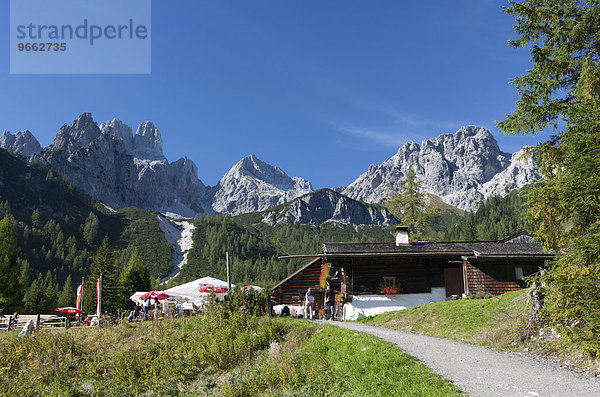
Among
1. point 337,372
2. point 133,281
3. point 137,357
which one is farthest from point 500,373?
point 133,281

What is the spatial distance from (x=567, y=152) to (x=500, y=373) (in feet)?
19.5

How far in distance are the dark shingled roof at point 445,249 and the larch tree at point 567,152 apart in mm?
15495

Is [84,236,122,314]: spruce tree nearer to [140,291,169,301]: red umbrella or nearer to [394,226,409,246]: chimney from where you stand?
[140,291,169,301]: red umbrella

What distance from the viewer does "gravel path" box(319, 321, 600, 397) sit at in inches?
324

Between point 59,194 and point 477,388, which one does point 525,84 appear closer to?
point 477,388

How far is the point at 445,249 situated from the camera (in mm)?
28328

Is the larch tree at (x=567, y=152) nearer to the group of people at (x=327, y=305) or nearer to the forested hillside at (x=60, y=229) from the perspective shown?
the group of people at (x=327, y=305)

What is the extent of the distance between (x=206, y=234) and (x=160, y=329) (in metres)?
178

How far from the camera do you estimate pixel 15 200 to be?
170 meters

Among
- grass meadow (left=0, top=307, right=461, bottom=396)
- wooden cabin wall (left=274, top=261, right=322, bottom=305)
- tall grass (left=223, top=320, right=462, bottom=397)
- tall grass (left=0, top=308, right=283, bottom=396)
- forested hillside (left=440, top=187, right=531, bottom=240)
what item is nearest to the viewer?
tall grass (left=223, top=320, right=462, bottom=397)

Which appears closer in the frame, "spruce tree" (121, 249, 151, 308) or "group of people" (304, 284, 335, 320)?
"group of people" (304, 284, 335, 320)

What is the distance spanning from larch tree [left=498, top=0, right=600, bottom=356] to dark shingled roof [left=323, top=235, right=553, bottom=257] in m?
15.5

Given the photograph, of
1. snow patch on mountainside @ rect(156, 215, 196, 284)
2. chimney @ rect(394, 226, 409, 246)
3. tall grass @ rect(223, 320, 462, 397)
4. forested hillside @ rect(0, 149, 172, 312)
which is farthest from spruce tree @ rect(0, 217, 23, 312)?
snow patch on mountainside @ rect(156, 215, 196, 284)

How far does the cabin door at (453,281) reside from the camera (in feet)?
90.5
